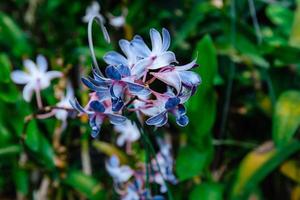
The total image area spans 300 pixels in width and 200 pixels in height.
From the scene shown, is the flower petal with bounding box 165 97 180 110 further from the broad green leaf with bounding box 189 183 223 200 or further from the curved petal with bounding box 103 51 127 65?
the broad green leaf with bounding box 189 183 223 200

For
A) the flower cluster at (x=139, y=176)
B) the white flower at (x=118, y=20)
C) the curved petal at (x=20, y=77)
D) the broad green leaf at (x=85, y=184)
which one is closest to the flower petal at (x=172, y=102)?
the flower cluster at (x=139, y=176)

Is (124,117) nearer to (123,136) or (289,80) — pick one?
(123,136)

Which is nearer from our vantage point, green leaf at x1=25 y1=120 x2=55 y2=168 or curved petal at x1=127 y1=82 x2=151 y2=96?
curved petal at x1=127 y1=82 x2=151 y2=96

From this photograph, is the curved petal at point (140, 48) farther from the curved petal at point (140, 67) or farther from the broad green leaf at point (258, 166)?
the broad green leaf at point (258, 166)

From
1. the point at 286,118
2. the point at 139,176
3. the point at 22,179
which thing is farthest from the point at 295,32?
the point at 22,179

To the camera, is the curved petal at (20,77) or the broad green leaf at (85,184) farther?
the broad green leaf at (85,184)

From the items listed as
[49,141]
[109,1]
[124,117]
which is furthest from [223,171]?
[124,117]

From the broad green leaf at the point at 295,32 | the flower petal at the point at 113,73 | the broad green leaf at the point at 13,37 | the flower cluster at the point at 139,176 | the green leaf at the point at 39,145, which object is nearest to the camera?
the flower petal at the point at 113,73

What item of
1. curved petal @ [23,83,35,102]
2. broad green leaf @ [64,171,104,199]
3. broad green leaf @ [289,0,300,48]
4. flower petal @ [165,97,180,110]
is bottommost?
broad green leaf @ [64,171,104,199]

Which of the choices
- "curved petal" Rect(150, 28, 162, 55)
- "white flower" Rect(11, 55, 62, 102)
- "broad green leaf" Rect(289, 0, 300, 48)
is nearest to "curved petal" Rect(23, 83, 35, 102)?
"white flower" Rect(11, 55, 62, 102)
